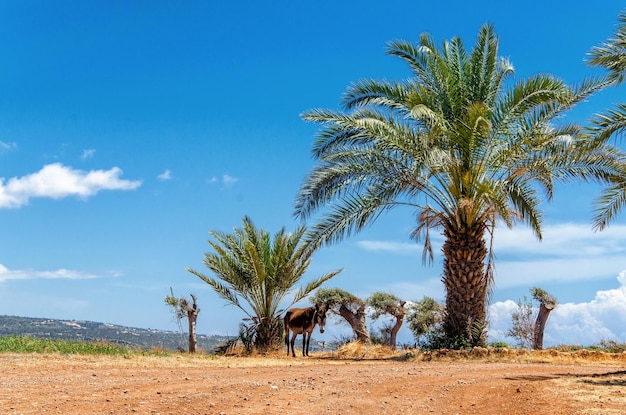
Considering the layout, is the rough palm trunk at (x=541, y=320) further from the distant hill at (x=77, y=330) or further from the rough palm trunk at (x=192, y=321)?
the distant hill at (x=77, y=330)

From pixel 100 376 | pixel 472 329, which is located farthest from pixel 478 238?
pixel 100 376

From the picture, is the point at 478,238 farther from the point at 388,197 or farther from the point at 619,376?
the point at 619,376

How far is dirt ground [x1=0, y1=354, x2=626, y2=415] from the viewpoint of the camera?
861cm

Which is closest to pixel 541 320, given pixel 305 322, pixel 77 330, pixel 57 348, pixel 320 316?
pixel 320 316

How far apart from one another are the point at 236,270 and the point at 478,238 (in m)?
8.86

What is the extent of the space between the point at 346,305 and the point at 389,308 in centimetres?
341

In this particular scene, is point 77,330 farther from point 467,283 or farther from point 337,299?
point 467,283

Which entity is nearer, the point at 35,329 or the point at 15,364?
the point at 15,364

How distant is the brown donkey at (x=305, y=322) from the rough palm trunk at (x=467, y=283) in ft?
15.0

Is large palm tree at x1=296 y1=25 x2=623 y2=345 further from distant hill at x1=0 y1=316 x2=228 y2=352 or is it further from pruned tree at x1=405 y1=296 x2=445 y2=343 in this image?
distant hill at x1=0 y1=316 x2=228 y2=352

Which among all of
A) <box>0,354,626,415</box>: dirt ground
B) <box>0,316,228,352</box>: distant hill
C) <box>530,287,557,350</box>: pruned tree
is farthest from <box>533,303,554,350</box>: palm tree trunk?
<box>0,316,228,352</box>: distant hill

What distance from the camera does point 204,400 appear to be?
8977 millimetres

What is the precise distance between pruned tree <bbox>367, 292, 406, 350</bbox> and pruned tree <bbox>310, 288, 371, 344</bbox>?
2593mm

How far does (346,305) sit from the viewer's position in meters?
28.9
